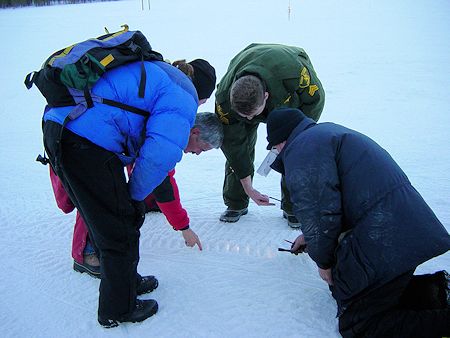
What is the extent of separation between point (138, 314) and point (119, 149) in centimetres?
104

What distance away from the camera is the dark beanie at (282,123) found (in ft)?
6.90

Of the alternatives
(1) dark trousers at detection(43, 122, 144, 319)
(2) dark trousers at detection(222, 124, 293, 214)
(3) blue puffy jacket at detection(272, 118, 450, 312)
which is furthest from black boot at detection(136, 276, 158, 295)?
(3) blue puffy jacket at detection(272, 118, 450, 312)

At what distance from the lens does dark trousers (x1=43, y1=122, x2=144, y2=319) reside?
197 cm

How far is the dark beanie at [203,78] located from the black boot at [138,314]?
142cm

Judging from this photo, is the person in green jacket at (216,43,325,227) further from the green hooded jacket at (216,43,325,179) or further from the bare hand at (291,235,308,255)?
the bare hand at (291,235,308,255)

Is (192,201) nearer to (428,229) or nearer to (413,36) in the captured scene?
(428,229)

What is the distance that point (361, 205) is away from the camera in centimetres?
195

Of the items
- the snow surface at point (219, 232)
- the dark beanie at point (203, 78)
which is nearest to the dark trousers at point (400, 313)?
the snow surface at point (219, 232)

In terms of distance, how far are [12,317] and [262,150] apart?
10.9 ft

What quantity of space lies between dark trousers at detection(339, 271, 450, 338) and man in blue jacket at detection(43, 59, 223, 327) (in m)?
1.24

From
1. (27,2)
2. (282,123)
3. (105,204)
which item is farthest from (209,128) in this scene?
(27,2)

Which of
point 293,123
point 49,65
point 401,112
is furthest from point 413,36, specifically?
point 49,65

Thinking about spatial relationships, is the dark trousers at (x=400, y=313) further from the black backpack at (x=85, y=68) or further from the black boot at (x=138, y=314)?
the black backpack at (x=85, y=68)

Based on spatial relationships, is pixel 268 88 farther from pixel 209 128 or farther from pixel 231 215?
pixel 231 215
